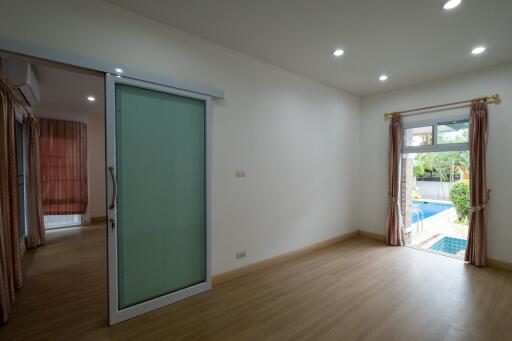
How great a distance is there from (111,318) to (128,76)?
7.33 ft

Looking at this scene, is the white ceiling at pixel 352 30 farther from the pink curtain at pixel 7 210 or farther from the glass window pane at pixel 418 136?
the pink curtain at pixel 7 210

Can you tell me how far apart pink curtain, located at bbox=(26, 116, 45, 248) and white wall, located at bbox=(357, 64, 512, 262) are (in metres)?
6.26

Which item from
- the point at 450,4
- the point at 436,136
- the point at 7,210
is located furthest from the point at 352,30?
the point at 7,210

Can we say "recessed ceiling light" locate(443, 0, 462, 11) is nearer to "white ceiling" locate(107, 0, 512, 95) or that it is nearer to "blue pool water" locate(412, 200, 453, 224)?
"white ceiling" locate(107, 0, 512, 95)

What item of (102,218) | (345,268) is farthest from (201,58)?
(102,218)

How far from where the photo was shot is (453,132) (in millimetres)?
4004

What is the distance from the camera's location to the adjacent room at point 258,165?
7.23ft

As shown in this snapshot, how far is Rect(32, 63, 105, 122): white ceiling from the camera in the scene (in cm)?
371

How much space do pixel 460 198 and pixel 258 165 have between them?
469 cm

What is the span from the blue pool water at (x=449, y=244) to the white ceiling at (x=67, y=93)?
22.0 feet

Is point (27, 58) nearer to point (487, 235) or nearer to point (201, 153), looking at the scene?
point (201, 153)

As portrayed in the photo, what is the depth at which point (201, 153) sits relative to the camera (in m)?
2.83

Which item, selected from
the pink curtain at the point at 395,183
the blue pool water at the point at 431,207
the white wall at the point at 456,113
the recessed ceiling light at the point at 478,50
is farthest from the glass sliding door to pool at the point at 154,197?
the blue pool water at the point at 431,207

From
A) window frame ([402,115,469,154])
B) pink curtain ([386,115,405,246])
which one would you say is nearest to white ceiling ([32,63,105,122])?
pink curtain ([386,115,405,246])
